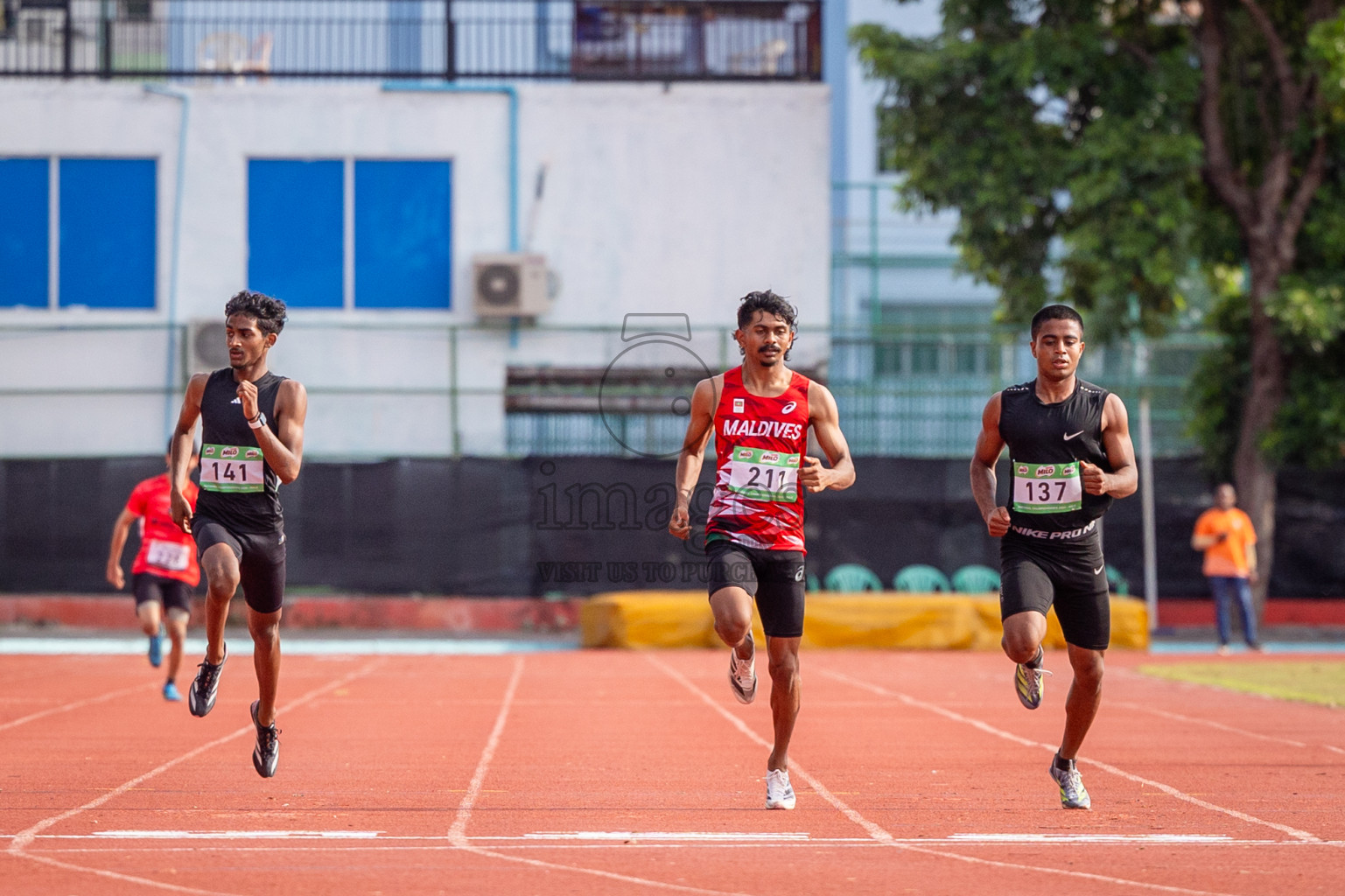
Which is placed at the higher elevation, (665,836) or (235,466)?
(235,466)

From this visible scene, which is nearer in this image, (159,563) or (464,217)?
(159,563)

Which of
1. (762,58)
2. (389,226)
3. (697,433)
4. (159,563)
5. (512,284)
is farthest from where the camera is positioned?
(762,58)

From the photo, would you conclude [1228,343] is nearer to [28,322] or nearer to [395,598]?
[395,598]

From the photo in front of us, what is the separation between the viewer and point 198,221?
25.3 metres

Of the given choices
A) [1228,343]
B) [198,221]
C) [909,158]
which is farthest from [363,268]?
[1228,343]

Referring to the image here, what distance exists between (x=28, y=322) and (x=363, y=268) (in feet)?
15.8

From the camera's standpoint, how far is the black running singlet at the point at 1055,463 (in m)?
7.41

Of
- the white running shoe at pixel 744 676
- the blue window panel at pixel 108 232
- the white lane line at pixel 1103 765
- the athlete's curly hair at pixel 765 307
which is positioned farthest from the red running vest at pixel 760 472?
the blue window panel at pixel 108 232

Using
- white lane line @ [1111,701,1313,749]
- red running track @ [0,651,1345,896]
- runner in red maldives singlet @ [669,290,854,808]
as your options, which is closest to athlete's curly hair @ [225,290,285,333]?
runner in red maldives singlet @ [669,290,854,808]

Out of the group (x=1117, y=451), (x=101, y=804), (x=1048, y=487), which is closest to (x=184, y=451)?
(x=101, y=804)

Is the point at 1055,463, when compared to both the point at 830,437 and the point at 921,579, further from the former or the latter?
the point at 921,579

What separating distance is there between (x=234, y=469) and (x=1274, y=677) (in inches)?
463

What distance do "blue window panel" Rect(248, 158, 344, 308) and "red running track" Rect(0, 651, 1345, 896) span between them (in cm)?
1138

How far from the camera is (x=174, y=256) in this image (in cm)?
2516
